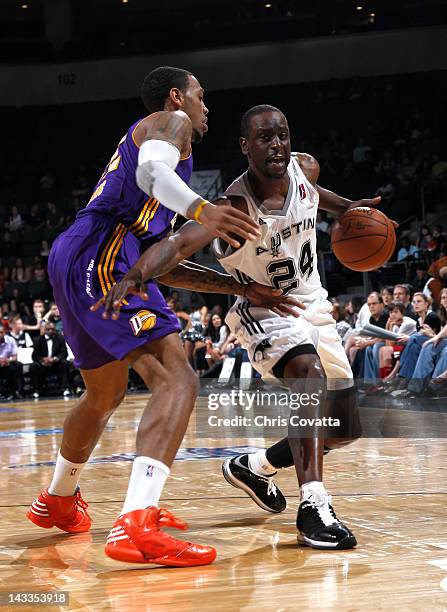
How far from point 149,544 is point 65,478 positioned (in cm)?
92

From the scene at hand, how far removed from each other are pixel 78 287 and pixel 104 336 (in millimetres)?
220

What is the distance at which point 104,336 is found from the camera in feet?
10.6

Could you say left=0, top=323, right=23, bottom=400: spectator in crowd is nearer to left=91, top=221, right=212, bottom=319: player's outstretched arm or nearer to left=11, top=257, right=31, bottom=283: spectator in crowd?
left=11, top=257, right=31, bottom=283: spectator in crowd

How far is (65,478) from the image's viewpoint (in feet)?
12.3

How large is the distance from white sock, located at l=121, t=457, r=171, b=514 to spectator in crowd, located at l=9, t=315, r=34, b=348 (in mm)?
12568

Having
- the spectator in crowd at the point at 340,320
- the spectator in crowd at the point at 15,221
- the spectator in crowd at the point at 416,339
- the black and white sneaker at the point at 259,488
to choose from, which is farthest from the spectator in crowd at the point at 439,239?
the black and white sneaker at the point at 259,488

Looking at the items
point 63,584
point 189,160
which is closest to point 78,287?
point 189,160

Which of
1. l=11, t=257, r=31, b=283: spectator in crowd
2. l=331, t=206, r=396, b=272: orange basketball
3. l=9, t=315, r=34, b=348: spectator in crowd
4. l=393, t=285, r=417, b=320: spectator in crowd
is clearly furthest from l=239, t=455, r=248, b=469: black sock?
l=11, t=257, r=31, b=283: spectator in crowd

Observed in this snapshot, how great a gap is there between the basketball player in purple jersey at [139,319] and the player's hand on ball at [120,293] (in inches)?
4.3

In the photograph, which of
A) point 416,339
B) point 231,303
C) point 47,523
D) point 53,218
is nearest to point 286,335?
point 47,523

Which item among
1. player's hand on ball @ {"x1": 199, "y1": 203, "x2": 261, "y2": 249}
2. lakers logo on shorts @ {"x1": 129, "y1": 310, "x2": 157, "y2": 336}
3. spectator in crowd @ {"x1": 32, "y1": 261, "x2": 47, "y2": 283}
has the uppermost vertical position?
spectator in crowd @ {"x1": 32, "y1": 261, "x2": 47, "y2": 283}

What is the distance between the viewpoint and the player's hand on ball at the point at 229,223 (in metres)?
2.89

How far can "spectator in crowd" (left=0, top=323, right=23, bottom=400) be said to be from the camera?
581 inches

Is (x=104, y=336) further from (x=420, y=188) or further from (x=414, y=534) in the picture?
(x=420, y=188)
